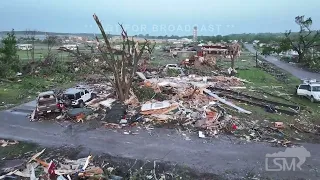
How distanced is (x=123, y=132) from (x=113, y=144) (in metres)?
1.70

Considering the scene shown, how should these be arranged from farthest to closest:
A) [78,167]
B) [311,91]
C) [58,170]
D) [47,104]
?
[311,91] < [47,104] < [78,167] < [58,170]

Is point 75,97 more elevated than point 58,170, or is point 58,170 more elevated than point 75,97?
point 75,97

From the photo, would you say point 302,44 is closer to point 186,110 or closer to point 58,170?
point 186,110

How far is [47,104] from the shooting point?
16953 mm

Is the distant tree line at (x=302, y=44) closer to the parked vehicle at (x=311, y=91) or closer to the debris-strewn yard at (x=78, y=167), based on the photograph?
the parked vehicle at (x=311, y=91)

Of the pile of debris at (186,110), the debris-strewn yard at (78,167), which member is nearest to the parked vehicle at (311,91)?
the pile of debris at (186,110)

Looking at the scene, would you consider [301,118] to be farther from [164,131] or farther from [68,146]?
[68,146]

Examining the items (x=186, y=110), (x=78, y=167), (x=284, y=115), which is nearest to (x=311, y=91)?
(x=284, y=115)

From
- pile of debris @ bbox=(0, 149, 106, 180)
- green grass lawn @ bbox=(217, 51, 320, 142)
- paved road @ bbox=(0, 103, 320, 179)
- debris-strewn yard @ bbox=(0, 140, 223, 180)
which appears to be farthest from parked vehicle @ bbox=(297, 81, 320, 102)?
pile of debris @ bbox=(0, 149, 106, 180)

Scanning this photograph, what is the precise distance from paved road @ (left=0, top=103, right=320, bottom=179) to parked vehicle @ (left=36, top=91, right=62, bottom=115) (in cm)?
88

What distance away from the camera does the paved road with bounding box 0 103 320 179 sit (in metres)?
10.7

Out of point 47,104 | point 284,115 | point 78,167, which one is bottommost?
point 78,167

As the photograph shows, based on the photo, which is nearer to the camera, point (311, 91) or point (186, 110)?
point (186, 110)

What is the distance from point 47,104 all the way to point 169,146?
8.22 m
